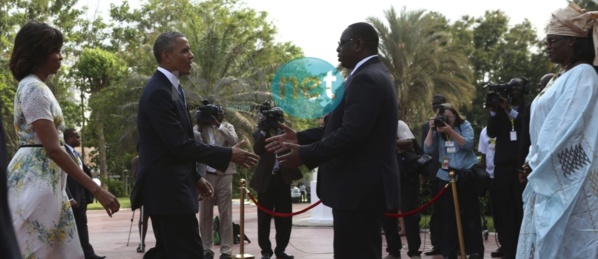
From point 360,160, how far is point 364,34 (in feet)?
2.59

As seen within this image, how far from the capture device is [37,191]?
4789 mm

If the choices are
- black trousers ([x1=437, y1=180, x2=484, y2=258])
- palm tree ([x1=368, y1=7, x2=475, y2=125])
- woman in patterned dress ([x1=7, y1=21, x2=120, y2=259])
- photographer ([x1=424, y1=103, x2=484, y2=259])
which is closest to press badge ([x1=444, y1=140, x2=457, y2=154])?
photographer ([x1=424, y1=103, x2=484, y2=259])

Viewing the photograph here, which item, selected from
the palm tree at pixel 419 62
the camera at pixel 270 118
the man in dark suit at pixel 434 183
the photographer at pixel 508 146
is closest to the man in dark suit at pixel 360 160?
the camera at pixel 270 118

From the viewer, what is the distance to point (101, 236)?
716 inches

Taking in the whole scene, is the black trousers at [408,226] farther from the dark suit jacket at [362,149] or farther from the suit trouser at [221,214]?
the dark suit jacket at [362,149]

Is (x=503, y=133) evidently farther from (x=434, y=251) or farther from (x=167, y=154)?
(x=167, y=154)

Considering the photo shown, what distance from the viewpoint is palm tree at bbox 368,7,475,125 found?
44188 millimetres

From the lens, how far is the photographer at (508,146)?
32.1ft

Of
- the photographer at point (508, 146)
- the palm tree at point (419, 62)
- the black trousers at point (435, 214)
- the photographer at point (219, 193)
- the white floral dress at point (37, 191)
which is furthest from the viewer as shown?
the palm tree at point (419, 62)

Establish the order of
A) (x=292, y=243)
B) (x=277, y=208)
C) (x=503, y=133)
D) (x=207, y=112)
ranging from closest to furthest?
1. (x=503, y=133)
2. (x=207, y=112)
3. (x=277, y=208)
4. (x=292, y=243)

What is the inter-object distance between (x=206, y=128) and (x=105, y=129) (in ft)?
144

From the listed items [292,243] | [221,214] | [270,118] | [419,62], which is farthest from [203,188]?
[419,62]

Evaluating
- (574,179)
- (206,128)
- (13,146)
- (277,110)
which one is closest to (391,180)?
(574,179)

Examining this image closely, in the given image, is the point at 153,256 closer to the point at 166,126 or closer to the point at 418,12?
the point at 166,126
